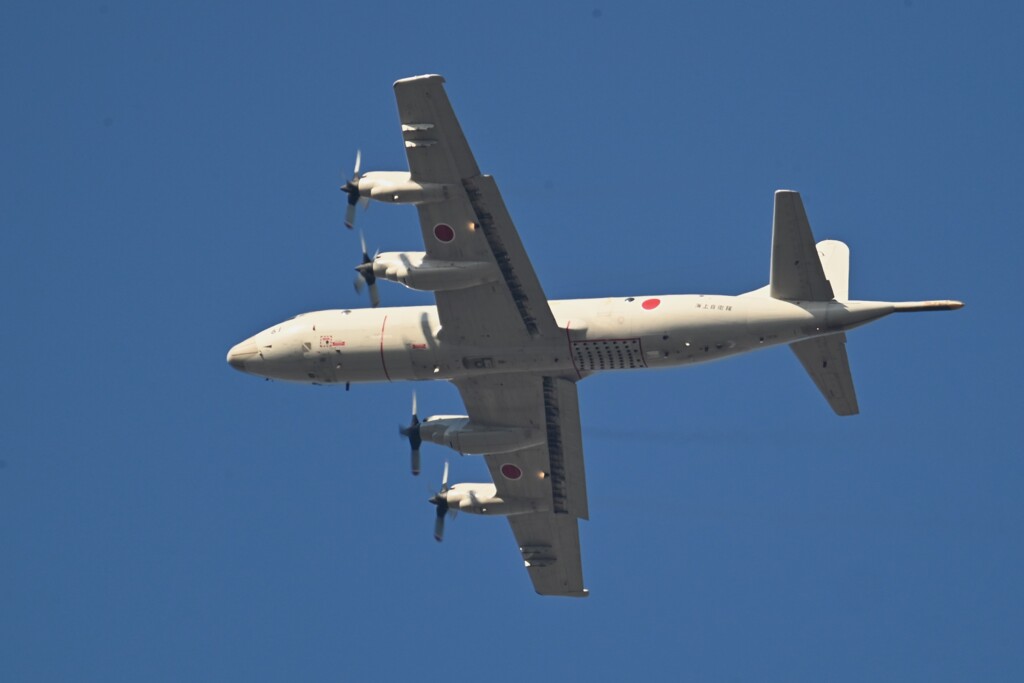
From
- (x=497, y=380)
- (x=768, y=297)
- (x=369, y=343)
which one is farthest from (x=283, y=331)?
(x=768, y=297)

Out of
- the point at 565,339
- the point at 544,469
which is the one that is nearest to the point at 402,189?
the point at 565,339

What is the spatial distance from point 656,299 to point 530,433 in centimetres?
691

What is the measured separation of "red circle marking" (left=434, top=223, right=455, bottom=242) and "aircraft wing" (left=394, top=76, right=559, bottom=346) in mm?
28

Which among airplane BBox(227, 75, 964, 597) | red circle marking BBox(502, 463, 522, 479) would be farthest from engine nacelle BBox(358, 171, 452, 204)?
red circle marking BBox(502, 463, 522, 479)

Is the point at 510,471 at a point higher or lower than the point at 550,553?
higher

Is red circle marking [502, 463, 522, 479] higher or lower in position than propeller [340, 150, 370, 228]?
lower

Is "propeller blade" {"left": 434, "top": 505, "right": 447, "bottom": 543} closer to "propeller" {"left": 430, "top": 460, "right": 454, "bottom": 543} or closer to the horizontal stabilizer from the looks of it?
"propeller" {"left": 430, "top": 460, "right": 454, "bottom": 543}

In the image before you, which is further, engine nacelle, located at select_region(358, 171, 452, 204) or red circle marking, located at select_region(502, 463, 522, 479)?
red circle marking, located at select_region(502, 463, 522, 479)

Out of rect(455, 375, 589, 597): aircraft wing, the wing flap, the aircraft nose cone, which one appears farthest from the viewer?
the wing flap

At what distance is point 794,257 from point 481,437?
465 inches

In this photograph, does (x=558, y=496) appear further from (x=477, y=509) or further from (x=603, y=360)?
(x=603, y=360)

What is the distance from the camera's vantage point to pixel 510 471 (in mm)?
57188

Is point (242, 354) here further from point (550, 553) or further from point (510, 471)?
point (550, 553)

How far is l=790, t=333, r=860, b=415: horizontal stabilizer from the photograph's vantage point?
165ft
